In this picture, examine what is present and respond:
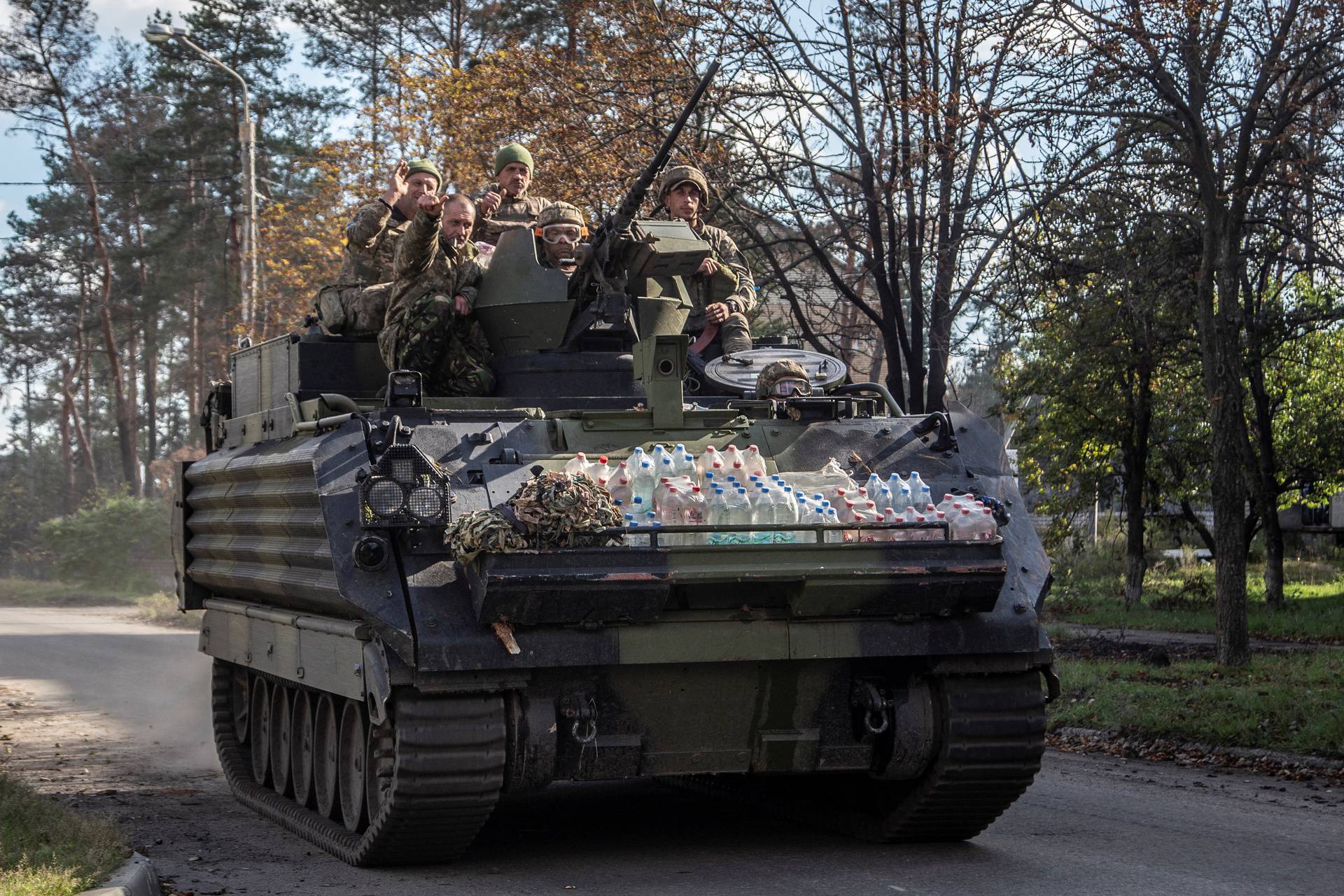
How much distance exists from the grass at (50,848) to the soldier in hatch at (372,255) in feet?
9.93

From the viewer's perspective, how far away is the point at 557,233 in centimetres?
949

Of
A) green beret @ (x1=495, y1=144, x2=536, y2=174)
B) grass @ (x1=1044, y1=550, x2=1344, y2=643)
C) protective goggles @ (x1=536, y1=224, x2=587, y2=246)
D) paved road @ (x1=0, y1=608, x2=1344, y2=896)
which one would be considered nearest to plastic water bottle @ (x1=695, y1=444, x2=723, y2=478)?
paved road @ (x1=0, y1=608, x2=1344, y2=896)

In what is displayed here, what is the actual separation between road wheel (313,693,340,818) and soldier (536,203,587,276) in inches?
103

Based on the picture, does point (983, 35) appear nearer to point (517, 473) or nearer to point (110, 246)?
point (517, 473)

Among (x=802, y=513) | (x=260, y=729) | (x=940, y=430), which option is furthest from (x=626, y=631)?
(x=260, y=729)

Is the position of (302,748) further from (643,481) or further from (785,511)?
(785,511)

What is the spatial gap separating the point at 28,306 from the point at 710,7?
36342 mm

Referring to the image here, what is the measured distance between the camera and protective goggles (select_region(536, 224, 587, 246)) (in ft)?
31.1

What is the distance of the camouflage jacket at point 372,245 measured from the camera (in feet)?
33.2

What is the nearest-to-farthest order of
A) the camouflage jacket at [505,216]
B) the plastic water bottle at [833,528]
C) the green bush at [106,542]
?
1. the plastic water bottle at [833,528]
2. the camouflage jacket at [505,216]
3. the green bush at [106,542]

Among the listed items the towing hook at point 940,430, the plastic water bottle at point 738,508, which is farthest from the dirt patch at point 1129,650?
the plastic water bottle at point 738,508

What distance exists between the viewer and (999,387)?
23234 mm

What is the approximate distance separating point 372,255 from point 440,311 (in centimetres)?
151

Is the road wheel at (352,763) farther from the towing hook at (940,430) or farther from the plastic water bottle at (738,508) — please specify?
the towing hook at (940,430)
